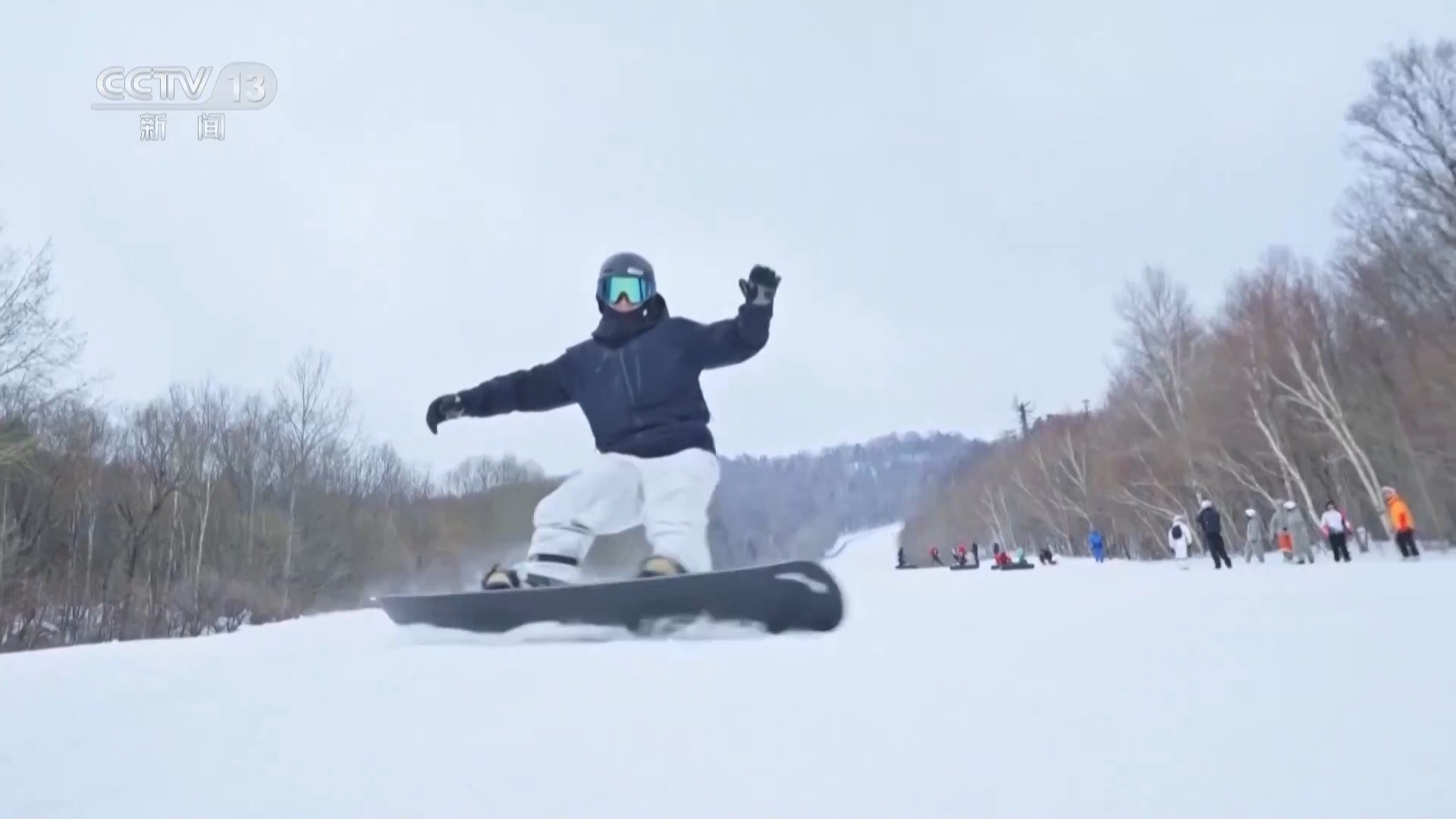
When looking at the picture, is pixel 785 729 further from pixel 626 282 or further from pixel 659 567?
pixel 626 282

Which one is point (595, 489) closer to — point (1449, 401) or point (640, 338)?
point (640, 338)

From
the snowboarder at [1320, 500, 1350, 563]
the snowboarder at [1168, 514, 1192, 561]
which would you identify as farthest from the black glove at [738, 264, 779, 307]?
the snowboarder at [1168, 514, 1192, 561]

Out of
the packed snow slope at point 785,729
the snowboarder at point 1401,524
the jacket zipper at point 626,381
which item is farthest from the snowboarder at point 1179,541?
the jacket zipper at point 626,381

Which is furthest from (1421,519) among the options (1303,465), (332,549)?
(332,549)

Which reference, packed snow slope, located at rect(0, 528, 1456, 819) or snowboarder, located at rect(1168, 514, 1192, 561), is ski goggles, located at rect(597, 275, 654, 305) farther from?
snowboarder, located at rect(1168, 514, 1192, 561)

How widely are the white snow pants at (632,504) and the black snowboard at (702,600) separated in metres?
0.62

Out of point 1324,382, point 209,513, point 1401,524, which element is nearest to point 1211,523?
point 1401,524

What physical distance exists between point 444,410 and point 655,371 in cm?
166

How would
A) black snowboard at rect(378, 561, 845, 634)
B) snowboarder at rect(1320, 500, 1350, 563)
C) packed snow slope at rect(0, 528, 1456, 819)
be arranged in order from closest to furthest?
packed snow slope at rect(0, 528, 1456, 819), black snowboard at rect(378, 561, 845, 634), snowboarder at rect(1320, 500, 1350, 563)

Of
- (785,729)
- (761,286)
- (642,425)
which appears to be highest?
(761,286)

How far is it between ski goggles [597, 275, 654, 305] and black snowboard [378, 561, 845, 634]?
185 cm

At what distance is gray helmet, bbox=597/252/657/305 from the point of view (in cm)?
484

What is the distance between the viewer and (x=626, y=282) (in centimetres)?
484

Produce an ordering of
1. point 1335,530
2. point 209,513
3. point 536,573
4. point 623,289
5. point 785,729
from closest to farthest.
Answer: point 785,729, point 536,573, point 623,289, point 1335,530, point 209,513
